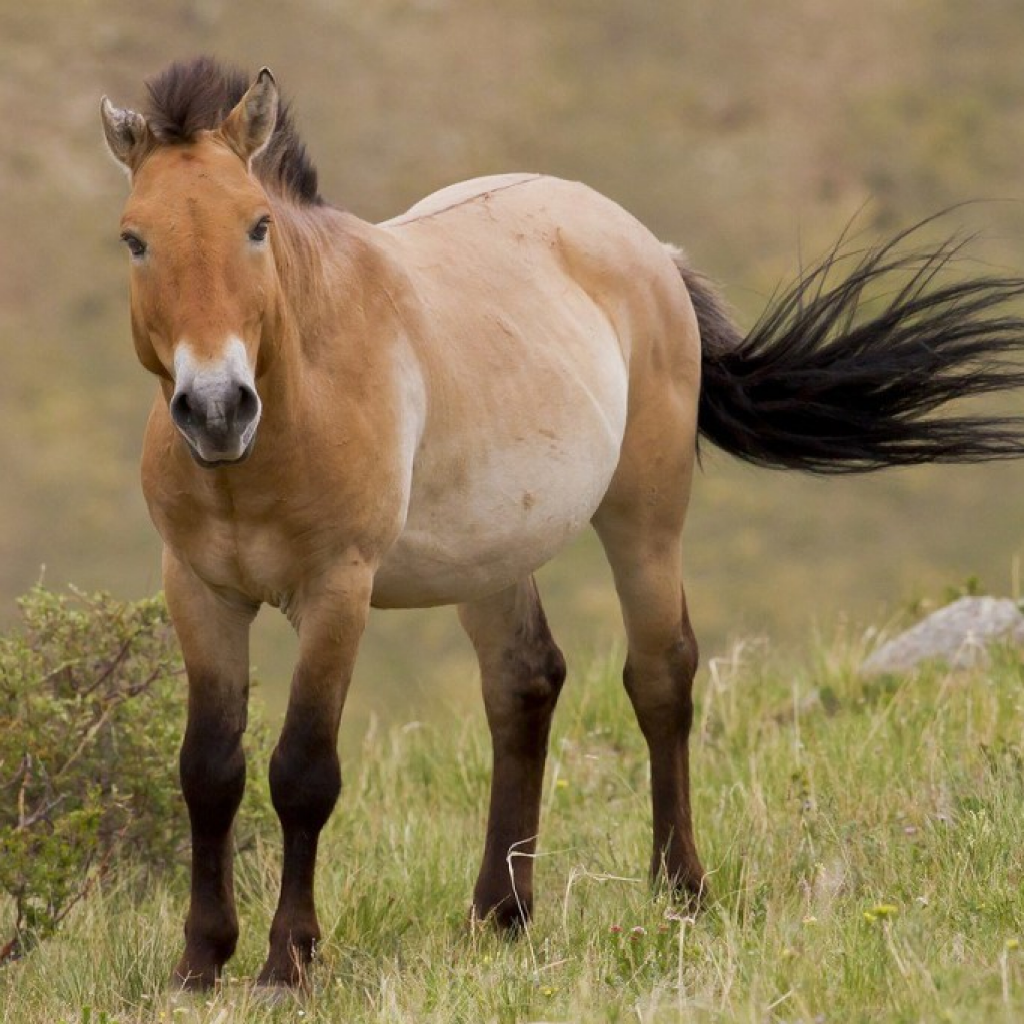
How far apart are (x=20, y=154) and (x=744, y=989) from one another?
3469cm

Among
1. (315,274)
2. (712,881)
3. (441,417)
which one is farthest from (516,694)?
(315,274)

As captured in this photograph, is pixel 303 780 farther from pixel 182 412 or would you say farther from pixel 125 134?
pixel 125 134

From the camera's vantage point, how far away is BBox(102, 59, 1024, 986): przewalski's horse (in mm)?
3967

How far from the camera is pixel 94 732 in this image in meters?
5.42

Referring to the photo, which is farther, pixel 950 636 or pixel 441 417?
pixel 950 636

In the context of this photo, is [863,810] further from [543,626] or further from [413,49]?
[413,49]

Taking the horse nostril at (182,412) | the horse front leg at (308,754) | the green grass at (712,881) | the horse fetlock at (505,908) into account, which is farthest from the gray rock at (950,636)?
the horse nostril at (182,412)

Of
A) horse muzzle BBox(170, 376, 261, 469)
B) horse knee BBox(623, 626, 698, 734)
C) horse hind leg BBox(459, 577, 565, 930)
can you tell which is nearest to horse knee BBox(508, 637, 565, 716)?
horse hind leg BBox(459, 577, 565, 930)

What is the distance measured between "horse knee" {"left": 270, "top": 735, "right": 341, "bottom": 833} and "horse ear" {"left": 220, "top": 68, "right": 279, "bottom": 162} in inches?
54.4

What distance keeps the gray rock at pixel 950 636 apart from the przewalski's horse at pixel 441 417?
1982 millimetres

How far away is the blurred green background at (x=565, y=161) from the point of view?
33.4m

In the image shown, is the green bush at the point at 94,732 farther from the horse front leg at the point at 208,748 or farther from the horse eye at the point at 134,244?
the horse eye at the point at 134,244

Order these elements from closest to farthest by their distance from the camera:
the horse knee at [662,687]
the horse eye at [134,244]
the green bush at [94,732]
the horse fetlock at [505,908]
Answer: the horse eye at [134,244], the horse fetlock at [505,908], the green bush at [94,732], the horse knee at [662,687]

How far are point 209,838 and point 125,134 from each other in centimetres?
171
